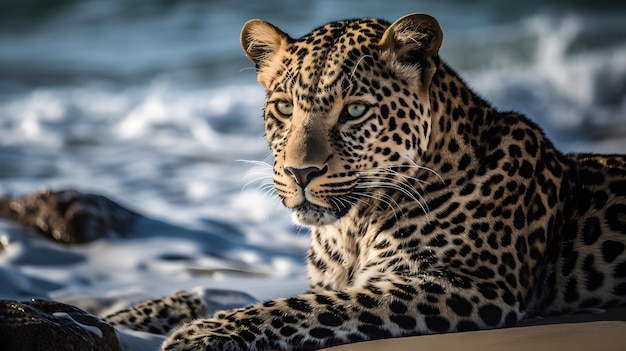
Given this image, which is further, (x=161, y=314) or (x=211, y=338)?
(x=161, y=314)

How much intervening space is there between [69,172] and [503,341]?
13635mm

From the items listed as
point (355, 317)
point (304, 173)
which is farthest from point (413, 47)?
point (355, 317)

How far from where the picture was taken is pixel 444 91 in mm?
6105

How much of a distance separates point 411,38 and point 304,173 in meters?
1.02

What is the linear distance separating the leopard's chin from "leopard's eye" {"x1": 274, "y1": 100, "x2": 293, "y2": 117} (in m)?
0.60

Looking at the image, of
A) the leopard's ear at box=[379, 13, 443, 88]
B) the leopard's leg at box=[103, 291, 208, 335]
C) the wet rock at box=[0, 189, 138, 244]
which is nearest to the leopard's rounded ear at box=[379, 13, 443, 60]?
the leopard's ear at box=[379, 13, 443, 88]

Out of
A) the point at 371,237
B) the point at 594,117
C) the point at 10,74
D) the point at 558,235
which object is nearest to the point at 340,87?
the point at 371,237

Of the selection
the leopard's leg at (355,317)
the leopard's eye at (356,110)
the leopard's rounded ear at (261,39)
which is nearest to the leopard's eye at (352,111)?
the leopard's eye at (356,110)

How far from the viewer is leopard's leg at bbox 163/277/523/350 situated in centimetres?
538

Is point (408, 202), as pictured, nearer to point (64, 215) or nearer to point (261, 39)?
point (261, 39)

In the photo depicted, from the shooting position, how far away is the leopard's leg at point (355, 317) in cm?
538

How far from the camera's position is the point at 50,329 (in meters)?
5.17

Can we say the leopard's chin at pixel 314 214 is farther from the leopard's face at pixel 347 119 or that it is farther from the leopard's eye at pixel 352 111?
the leopard's eye at pixel 352 111

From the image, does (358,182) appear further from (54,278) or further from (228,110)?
(228,110)
